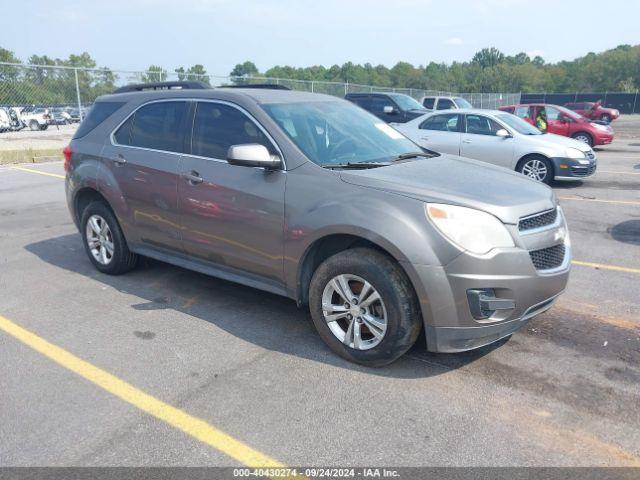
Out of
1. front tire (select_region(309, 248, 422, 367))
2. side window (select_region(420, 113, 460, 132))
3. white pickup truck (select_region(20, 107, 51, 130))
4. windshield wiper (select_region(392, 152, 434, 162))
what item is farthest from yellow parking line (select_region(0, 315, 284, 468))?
A: white pickup truck (select_region(20, 107, 51, 130))

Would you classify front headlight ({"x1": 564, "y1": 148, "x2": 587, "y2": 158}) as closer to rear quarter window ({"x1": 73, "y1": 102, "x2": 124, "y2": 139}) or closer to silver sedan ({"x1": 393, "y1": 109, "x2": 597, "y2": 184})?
silver sedan ({"x1": 393, "y1": 109, "x2": 597, "y2": 184})

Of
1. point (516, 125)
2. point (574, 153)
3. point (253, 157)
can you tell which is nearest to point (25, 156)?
point (516, 125)

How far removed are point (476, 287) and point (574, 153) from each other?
8.71m

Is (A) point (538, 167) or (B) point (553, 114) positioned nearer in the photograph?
(A) point (538, 167)

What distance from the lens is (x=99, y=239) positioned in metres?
5.46

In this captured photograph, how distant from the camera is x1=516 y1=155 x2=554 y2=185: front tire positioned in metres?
10.6

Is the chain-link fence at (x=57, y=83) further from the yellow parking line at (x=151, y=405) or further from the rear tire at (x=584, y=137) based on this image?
the yellow parking line at (x=151, y=405)

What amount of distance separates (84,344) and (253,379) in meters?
1.42

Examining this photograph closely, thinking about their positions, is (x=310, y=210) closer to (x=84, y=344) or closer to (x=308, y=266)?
(x=308, y=266)

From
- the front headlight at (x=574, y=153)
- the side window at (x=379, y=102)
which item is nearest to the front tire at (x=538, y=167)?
the front headlight at (x=574, y=153)

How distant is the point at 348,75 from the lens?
4006 inches

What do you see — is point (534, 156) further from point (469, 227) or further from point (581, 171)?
point (469, 227)

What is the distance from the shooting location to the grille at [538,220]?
3391 millimetres

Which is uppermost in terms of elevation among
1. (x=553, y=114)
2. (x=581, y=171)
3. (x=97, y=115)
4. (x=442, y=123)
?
(x=97, y=115)
